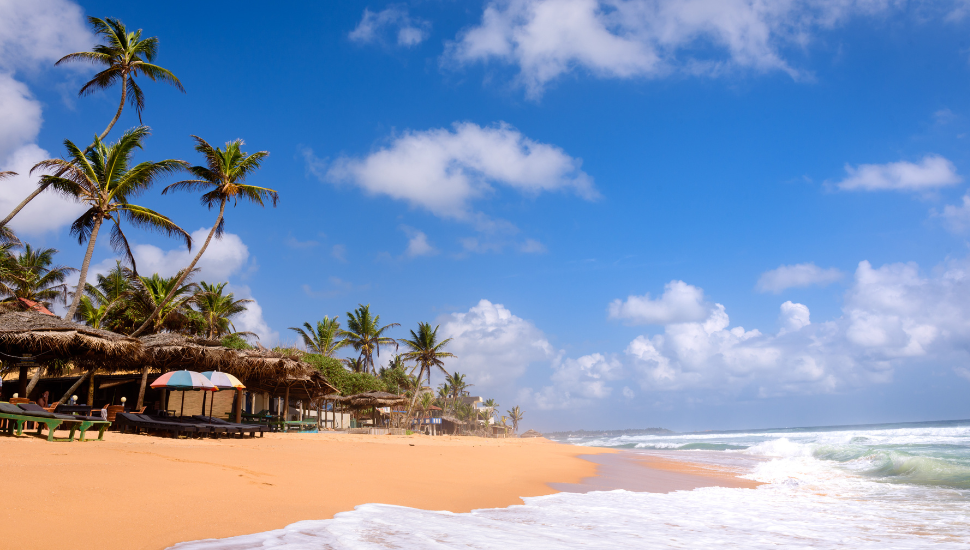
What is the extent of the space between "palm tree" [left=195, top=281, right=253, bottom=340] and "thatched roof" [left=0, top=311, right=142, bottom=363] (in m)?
17.8

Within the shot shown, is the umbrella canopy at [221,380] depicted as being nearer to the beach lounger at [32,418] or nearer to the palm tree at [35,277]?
the beach lounger at [32,418]

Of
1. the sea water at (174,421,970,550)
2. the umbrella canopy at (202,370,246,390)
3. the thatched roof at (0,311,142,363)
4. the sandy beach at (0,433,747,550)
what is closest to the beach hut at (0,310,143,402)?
the thatched roof at (0,311,142,363)

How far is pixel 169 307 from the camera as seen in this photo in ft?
78.9

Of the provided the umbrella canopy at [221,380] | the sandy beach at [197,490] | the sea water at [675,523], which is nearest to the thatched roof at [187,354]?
the umbrella canopy at [221,380]

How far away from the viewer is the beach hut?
1207cm

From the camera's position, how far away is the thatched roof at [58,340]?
39.5 ft

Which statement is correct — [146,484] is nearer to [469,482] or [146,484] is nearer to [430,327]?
[469,482]

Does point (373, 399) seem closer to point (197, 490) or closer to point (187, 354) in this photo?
point (187, 354)

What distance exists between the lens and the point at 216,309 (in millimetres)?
32969

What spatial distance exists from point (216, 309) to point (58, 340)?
21.8 meters

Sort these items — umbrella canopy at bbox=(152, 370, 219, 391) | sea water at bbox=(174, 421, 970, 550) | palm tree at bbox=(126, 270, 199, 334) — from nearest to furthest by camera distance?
1. sea water at bbox=(174, 421, 970, 550)
2. umbrella canopy at bbox=(152, 370, 219, 391)
3. palm tree at bbox=(126, 270, 199, 334)

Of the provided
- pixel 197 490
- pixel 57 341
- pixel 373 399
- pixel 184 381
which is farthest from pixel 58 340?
pixel 373 399

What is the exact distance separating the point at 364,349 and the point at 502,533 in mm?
38161

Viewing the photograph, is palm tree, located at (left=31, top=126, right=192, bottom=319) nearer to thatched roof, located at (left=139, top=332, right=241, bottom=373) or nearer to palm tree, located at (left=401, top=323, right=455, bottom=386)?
thatched roof, located at (left=139, top=332, right=241, bottom=373)
